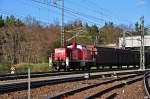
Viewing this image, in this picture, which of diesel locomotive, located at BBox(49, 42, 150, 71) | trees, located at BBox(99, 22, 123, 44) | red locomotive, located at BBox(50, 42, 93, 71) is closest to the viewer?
red locomotive, located at BBox(50, 42, 93, 71)

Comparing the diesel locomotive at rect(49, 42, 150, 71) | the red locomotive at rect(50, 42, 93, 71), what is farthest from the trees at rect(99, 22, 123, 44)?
the red locomotive at rect(50, 42, 93, 71)

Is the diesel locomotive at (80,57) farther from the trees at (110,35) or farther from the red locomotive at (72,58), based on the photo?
the trees at (110,35)

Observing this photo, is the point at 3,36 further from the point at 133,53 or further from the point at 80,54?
the point at 80,54

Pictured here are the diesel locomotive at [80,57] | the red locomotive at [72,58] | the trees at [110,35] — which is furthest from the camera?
the trees at [110,35]

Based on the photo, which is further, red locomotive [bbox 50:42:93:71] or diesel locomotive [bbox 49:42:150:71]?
diesel locomotive [bbox 49:42:150:71]

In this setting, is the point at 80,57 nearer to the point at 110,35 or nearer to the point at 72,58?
the point at 72,58

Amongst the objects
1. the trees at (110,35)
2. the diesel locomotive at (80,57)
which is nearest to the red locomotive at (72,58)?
the diesel locomotive at (80,57)

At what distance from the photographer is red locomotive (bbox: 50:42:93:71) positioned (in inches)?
1761

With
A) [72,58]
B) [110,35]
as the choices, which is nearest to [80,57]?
[72,58]

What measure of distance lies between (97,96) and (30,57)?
220ft

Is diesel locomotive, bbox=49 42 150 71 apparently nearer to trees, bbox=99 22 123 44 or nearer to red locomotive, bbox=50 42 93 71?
red locomotive, bbox=50 42 93 71

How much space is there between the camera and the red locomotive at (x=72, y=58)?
44719 mm

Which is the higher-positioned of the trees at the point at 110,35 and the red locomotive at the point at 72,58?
the trees at the point at 110,35

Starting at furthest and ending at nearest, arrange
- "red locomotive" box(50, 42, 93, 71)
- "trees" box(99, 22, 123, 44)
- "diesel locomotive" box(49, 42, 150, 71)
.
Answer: "trees" box(99, 22, 123, 44)
"diesel locomotive" box(49, 42, 150, 71)
"red locomotive" box(50, 42, 93, 71)
